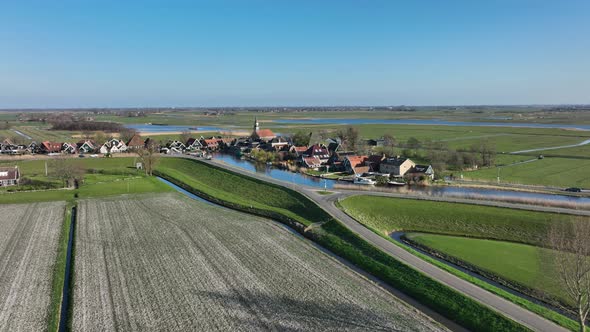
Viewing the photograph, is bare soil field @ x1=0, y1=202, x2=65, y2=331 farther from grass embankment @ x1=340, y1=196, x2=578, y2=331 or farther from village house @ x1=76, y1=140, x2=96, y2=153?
village house @ x1=76, y1=140, x2=96, y2=153

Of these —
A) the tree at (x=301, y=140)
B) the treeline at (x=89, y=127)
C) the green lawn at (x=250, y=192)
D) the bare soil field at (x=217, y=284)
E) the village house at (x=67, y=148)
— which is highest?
the treeline at (x=89, y=127)

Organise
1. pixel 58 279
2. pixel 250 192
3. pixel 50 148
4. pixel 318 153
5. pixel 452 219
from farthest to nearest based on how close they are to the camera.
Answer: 1. pixel 50 148
2. pixel 318 153
3. pixel 250 192
4. pixel 452 219
5. pixel 58 279

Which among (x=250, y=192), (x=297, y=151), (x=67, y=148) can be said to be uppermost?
(x=297, y=151)

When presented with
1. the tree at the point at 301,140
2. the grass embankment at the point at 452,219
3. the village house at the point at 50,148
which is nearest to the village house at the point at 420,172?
the grass embankment at the point at 452,219

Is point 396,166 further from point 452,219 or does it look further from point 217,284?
point 217,284

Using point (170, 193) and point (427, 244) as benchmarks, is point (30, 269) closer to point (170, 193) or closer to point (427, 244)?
point (170, 193)

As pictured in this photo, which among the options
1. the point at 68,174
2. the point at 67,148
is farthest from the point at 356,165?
the point at 67,148

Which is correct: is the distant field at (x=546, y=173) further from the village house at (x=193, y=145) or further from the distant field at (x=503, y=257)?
the village house at (x=193, y=145)

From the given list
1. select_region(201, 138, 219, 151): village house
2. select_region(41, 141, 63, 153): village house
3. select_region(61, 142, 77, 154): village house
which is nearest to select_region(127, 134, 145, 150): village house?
select_region(61, 142, 77, 154): village house
